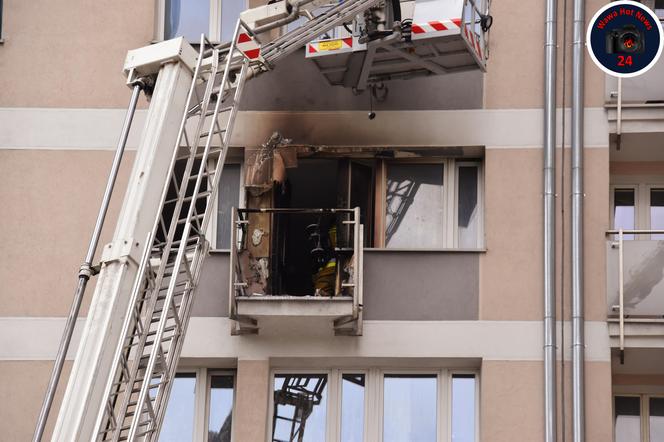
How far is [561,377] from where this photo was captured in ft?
81.7

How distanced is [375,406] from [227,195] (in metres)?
3.73

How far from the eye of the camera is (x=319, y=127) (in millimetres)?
26391

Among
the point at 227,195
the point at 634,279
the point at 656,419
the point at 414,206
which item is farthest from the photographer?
the point at 227,195

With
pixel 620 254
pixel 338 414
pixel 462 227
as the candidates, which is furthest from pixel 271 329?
pixel 620 254

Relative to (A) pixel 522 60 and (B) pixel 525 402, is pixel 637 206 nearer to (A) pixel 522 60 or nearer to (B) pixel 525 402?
(A) pixel 522 60

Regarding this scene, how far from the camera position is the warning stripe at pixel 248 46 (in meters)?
23.2

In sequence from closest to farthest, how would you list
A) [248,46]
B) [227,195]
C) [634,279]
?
[248,46]
[634,279]
[227,195]

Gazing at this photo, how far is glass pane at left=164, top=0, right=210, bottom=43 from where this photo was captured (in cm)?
2702

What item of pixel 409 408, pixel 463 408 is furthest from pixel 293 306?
pixel 463 408

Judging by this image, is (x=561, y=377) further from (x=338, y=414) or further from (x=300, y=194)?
(x=300, y=194)

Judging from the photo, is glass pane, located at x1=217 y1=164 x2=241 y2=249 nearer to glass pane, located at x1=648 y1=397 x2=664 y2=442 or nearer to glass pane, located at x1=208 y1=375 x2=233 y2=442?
glass pane, located at x1=208 y1=375 x2=233 y2=442

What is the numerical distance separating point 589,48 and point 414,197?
3188 millimetres

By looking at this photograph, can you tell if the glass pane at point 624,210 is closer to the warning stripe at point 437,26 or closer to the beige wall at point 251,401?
the warning stripe at point 437,26

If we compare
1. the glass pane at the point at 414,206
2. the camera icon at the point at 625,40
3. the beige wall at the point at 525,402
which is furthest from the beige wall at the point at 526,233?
the camera icon at the point at 625,40
